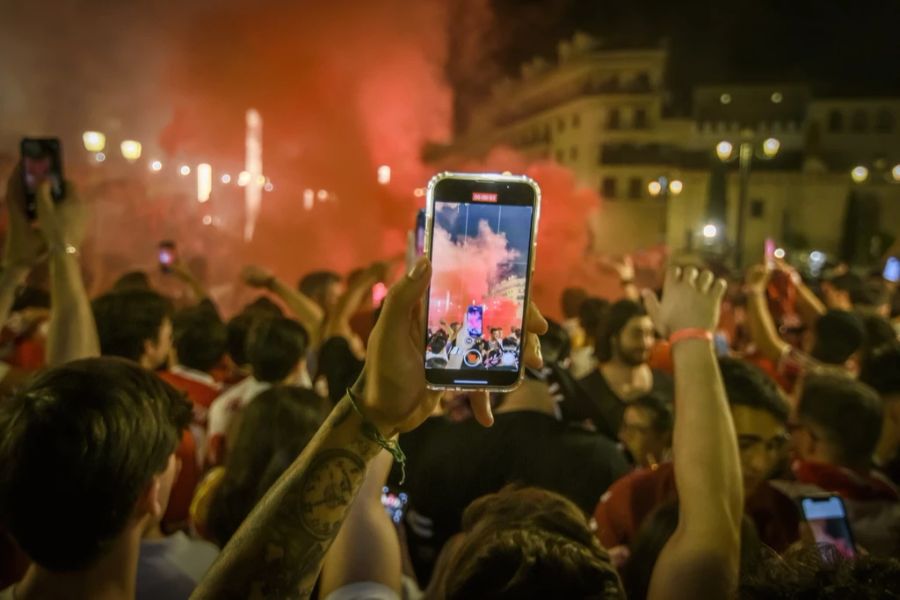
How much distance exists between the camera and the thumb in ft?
4.64

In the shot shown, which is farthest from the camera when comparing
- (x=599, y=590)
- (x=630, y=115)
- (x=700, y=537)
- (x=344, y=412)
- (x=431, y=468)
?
(x=630, y=115)

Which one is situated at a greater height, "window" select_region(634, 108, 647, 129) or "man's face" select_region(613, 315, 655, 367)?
"window" select_region(634, 108, 647, 129)

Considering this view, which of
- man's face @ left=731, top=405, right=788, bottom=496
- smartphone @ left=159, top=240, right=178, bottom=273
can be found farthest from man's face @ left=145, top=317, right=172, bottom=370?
smartphone @ left=159, top=240, right=178, bottom=273

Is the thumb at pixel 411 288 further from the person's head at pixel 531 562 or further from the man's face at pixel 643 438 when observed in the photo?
the man's face at pixel 643 438

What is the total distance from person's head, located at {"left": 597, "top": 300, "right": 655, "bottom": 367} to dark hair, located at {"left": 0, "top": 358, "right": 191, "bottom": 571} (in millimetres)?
3410

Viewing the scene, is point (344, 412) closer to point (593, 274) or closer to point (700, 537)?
point (700, 537)

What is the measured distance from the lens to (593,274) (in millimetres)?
11773

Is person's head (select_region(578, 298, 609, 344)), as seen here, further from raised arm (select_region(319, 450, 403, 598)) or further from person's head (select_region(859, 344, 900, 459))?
raised arm (select_region(319, 450, 403, 598))

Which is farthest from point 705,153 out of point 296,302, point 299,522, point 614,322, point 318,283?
point 299,522

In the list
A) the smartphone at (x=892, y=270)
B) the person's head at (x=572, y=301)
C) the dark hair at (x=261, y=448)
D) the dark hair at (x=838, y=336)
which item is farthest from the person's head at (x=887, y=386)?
the smartphone at (x=892, y=270)

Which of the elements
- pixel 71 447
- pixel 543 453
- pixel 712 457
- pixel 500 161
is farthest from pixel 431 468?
pixel 500 161

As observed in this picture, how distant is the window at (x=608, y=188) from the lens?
1620 inches

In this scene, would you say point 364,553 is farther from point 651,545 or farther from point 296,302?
point 296,302

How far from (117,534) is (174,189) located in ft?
40.9
